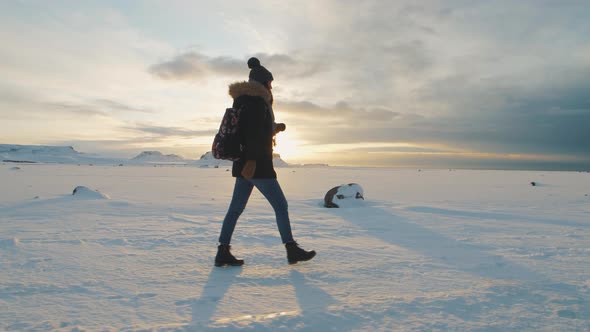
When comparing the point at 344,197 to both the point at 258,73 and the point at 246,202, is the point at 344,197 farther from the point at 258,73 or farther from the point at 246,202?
the point at 258,73

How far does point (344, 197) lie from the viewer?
8164mm

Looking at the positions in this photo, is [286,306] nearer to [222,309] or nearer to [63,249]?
[222,309]

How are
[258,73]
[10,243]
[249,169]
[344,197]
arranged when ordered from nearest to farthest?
[249,169], [258,73], [10,243], [344,197]

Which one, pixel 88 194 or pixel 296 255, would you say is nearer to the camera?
pixel 296 255

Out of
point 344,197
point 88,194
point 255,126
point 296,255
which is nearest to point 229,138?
point 255,126

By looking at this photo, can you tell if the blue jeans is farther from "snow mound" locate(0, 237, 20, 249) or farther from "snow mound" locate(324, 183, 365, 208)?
"snow mound" locate(324, 183, 365, 208)

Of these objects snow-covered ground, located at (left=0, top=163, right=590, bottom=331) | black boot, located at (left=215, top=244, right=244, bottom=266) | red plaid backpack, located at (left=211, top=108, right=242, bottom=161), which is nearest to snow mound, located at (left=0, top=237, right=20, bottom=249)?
snow-covered ground, located at (left=0, top=163, right=590, bottom=331)

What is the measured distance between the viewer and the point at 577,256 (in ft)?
11.3

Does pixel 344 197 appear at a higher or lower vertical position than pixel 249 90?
A: lower

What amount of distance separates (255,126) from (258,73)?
21.8 inches

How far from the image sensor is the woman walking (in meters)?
3.03

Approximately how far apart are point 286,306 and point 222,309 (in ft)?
1.30

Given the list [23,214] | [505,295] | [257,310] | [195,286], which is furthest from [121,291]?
[23,214]

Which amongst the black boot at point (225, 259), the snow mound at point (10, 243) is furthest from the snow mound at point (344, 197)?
the snow mound at point (10, 243)
